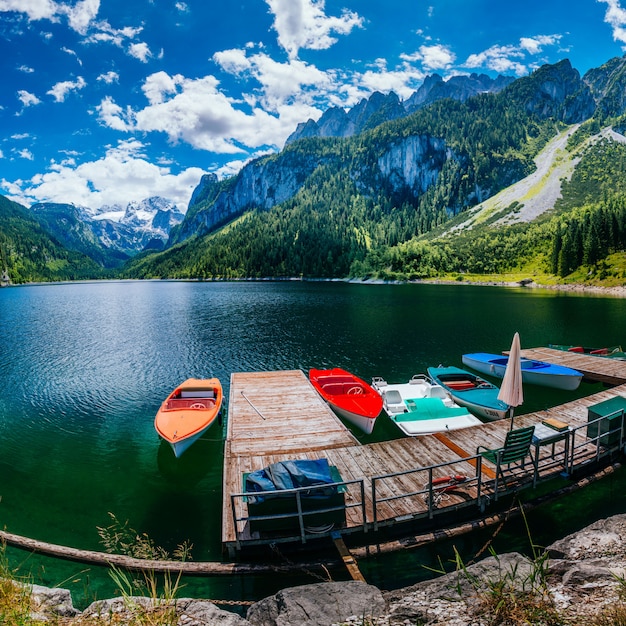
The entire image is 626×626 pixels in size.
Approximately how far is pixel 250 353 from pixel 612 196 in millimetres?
232050

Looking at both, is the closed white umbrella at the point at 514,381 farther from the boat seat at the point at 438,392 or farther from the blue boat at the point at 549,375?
the blue boat at the point at 549,375

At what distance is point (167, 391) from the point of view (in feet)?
102

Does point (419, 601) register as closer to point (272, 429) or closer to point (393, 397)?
point (272, 429)

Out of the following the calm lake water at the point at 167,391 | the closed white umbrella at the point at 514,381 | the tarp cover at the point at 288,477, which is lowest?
the calm lake water at the point at 167,391

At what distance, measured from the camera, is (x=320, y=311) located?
2928 inches

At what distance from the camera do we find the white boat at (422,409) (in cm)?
1928

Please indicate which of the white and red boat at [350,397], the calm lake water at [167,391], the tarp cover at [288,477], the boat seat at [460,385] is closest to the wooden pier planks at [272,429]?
the white and red boat at [350,397]

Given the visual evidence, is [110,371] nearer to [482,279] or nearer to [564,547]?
[564,547]

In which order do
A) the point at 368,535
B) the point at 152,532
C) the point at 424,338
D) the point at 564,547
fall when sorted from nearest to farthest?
the point at 564,547
the point at 368,535
the point at 152,532
the point at 424,338

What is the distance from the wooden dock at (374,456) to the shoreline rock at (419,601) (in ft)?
9.58

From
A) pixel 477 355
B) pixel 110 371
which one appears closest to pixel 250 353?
pixel 110 371

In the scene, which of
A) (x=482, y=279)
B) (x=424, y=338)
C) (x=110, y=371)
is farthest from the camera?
(x=482, y=279)

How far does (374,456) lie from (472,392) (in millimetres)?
11685

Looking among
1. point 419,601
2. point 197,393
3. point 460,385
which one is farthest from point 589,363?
point 419,601
